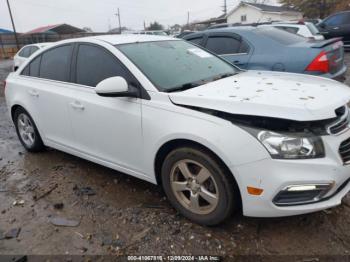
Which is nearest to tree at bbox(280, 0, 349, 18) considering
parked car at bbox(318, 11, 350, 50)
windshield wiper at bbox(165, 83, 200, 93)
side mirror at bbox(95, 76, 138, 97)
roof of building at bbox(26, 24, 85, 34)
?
parked car at bbox(318, 11, 350, 50)

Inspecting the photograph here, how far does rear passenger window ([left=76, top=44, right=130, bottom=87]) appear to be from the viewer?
317 cm

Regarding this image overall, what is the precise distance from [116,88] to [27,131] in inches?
95.2

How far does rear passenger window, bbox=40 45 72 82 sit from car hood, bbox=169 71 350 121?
171 centimetres

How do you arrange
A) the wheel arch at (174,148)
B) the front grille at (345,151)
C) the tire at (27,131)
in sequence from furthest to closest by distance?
1. the tire at (27,131)
2. the wheel arch at (174,148)
3. the front grille at (345,151)

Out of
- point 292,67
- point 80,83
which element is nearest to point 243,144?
point 80,83

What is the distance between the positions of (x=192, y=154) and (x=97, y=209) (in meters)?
1.24

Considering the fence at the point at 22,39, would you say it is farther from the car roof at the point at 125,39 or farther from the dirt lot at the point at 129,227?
the dirt lot at the point at 129,227

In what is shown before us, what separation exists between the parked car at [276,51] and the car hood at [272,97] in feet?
5.86

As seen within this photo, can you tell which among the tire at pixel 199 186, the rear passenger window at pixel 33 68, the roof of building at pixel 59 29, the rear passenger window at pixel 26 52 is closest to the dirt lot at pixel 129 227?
the tire at pixel 199 186

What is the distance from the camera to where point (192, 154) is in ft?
8.40

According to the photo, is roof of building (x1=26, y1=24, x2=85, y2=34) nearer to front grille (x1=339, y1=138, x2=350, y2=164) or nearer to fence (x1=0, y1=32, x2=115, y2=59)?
fence (x1=0, y1=32, x2=115, y2=59)

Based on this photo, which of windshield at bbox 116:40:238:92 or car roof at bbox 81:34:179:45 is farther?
car roof at bbox 81:34:179:45

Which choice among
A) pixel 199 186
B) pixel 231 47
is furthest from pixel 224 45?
pixel 199 186

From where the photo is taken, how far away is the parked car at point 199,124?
2.24 m
